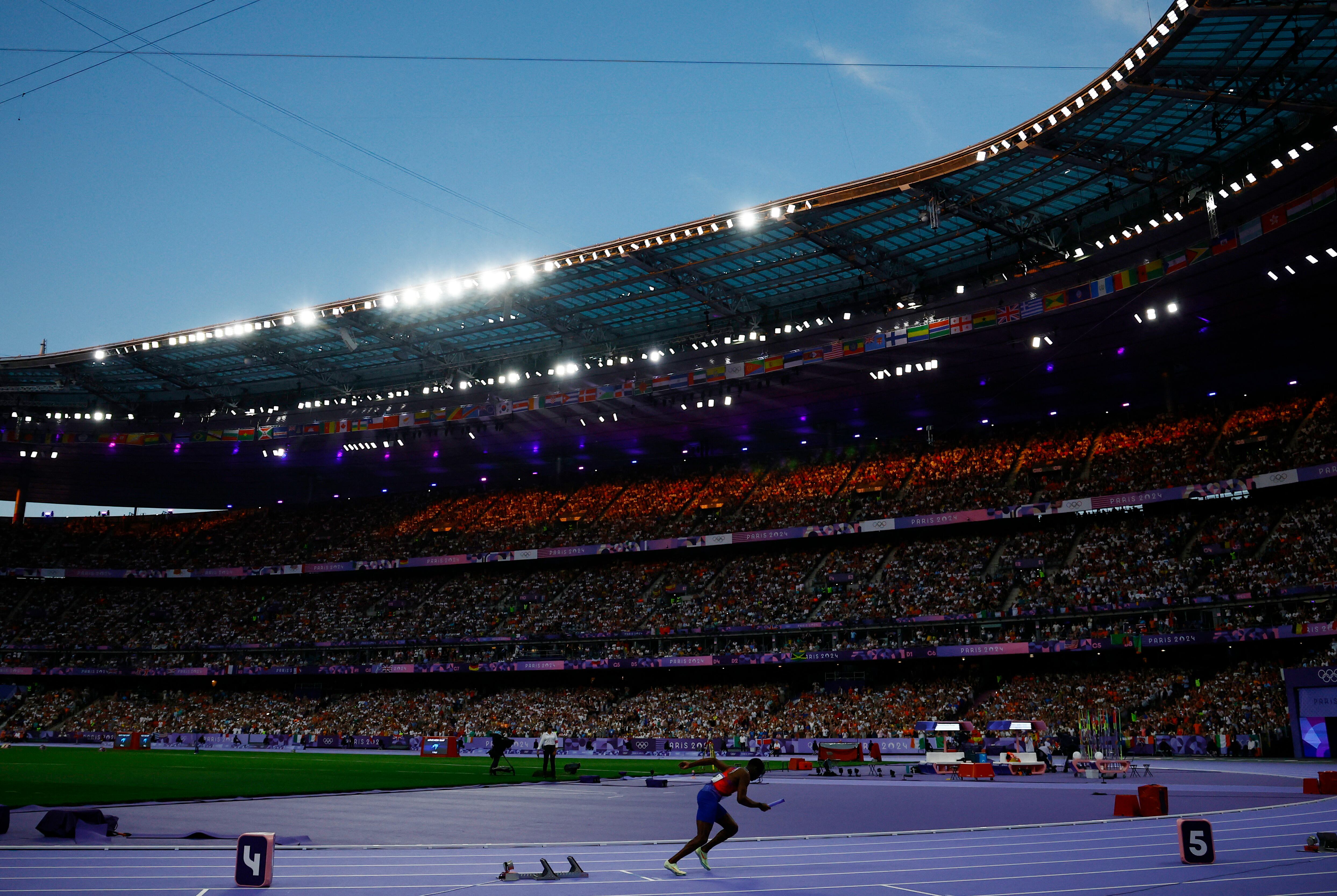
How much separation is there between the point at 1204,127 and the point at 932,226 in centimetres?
950

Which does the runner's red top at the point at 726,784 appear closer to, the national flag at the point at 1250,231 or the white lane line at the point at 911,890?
the white lane line at the point at 911,890

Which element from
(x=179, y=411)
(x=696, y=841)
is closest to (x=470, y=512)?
(x=179, y=411)

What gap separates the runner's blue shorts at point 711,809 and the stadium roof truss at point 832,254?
25.9 meters

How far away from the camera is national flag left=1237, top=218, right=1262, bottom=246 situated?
116ft

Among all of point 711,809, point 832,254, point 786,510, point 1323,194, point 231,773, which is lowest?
point 231,773

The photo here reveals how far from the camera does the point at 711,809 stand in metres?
11.9

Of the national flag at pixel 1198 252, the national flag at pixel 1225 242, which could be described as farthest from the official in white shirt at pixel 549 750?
the national flag at pixel 1225 242

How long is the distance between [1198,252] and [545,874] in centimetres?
3574

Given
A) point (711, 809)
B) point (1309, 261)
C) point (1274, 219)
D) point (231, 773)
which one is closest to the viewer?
point (711, 809)

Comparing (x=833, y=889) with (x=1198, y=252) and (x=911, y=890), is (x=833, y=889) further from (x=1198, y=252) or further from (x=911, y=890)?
(x=1198, y=252)

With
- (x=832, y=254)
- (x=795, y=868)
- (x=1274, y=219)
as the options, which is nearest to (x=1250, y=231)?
(x=1274, y=219)

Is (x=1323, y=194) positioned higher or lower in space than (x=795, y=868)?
higher

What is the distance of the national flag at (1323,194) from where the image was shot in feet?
104

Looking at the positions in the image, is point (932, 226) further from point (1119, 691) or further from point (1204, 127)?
point (1119, 691)
